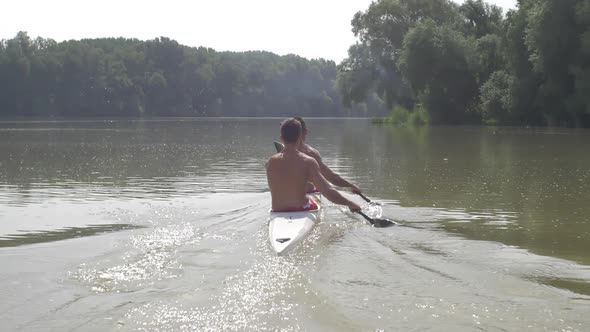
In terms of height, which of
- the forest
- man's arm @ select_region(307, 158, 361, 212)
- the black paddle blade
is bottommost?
the black paddle blade

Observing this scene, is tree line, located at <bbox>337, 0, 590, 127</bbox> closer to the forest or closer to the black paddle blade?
the forest

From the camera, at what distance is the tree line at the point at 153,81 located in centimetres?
12419

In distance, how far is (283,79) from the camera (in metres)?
176

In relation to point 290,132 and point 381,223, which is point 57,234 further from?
point 381,223

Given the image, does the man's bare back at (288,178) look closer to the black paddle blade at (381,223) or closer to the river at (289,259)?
the river at (289,259)

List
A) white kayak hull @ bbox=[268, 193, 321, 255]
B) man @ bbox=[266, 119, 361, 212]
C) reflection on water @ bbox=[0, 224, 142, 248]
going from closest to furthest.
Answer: white kayak hull @ bbox=[268, 193, 321, 255] → reflection on water @ bbox=[0, 224, 142, 248] → man @ bbox=[266, 119, 361, 212]

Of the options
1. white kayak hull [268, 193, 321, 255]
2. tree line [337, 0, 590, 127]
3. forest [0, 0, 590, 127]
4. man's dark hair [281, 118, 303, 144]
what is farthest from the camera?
forest [0, 0, 590, 127]

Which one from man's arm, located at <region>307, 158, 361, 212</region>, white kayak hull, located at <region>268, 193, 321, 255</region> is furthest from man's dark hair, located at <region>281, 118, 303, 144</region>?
white kayak hull, located at <region>268, 193, 321, 255</region>

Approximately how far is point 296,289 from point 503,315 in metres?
1.96

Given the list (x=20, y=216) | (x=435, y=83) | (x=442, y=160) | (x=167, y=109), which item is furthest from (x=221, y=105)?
(x=20, y=216)

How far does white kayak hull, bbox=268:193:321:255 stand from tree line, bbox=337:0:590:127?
3793 cm

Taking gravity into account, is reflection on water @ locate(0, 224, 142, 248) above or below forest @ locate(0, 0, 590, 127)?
below

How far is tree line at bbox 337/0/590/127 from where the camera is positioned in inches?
1745

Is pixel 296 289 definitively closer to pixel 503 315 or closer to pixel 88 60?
pixel 503 315
